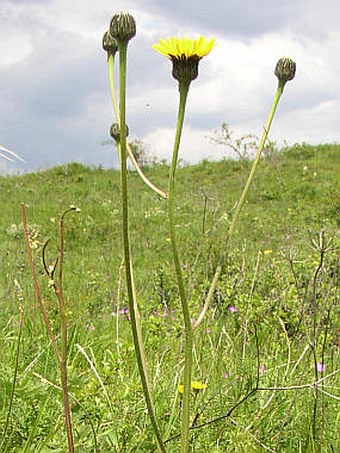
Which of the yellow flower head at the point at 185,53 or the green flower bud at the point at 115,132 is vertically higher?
the yellow flower head at the point at 185,53

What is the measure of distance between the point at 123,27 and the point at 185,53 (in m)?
0.09

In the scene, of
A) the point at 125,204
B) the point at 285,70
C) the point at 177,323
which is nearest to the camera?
the point at 125,204

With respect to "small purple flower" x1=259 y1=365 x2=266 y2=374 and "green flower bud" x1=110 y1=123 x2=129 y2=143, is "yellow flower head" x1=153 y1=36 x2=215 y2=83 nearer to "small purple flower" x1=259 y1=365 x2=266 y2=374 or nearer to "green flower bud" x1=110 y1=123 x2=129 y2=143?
"green flower bud" x1=110 y1=123 x2=129 y2=143

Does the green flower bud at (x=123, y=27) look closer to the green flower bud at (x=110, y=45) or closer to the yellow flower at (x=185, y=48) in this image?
the yellow flower at (x=185, y=48)

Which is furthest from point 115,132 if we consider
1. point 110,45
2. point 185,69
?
point 185,69

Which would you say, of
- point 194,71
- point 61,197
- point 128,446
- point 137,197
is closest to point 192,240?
point 137,197

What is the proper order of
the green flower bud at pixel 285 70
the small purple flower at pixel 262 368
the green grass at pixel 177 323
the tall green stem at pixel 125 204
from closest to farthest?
the tall green stem at pixel 125 204 → the green flower bud at pixel 285 70 → the green grass at pixel 177 323 → the small purple flower at pixel 262 368

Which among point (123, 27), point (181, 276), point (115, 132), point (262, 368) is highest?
point (123, 27)

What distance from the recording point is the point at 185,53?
2.75 ft

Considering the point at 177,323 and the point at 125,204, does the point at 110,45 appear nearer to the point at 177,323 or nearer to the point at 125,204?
the point at 125,204

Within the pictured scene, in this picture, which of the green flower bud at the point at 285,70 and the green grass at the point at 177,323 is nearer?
the green flower bud at the point at 285,70

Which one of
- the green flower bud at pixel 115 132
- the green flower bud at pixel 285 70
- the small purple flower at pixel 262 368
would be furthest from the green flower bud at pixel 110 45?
the small purple flower at pixel 262 368

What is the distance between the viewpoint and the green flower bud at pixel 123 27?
0.81 meters

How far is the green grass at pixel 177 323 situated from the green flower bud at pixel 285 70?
0.48 m
